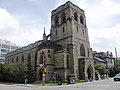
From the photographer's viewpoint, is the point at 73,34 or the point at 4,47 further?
the point at 4,47

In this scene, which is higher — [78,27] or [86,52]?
[78,27]

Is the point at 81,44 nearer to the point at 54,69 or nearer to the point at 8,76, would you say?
the point at 54,69

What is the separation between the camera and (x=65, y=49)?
139ft

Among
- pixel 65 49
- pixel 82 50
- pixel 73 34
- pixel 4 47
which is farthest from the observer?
pixel 4 47

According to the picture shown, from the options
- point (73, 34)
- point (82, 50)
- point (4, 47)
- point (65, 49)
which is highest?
point (4, 47)

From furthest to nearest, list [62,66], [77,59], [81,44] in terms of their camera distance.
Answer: [81,44]
[77,59]
[62,66]

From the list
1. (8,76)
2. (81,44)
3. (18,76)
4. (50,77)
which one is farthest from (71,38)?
(8,76)

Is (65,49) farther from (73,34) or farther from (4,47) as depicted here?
(4,47)

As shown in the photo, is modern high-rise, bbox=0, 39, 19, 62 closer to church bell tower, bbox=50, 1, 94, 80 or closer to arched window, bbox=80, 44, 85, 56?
church bell tower, bbox=50, 1, 94, 80

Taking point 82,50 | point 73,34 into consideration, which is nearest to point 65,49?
point 73,34

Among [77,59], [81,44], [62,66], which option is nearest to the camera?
[62,66]

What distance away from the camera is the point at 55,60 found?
140ft

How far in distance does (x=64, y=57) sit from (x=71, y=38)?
5.98 metres

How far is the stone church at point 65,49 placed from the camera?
1633 inches
